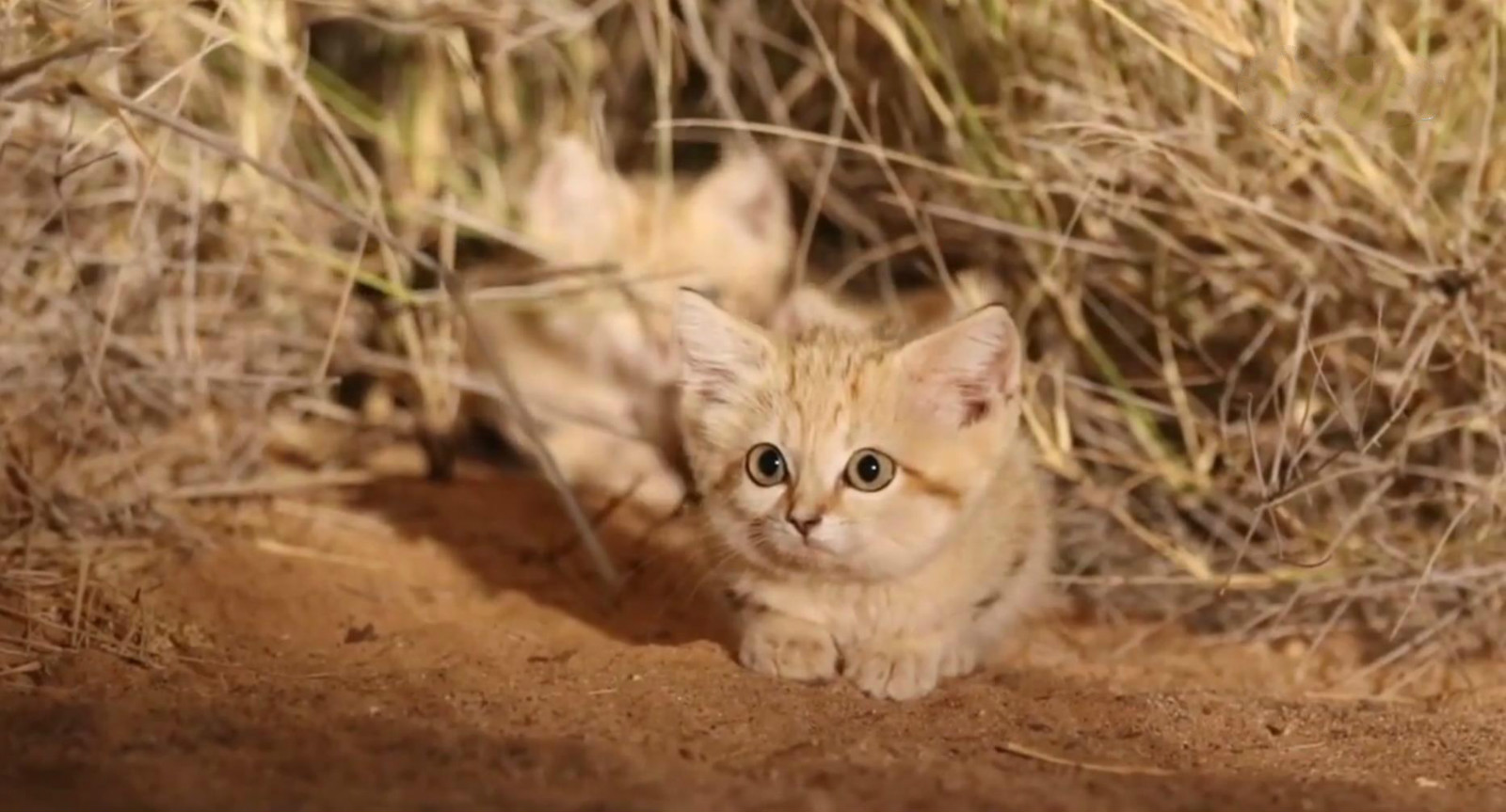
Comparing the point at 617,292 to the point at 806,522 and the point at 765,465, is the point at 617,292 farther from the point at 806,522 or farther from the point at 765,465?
the point at 806,522

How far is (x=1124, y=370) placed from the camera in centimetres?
272

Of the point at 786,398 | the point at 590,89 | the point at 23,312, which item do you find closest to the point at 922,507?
the point at 786,398

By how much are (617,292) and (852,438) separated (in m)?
1.15

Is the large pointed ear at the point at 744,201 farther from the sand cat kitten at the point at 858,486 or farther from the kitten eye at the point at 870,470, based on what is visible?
the kitten eye at the point at 870,470

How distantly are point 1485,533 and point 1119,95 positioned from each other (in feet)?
2.69

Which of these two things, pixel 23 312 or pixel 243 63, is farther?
pixel 243 63

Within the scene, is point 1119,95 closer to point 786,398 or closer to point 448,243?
point 786,398

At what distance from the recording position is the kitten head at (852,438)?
6.48ft

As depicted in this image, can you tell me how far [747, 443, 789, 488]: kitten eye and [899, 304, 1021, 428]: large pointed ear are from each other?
194 millimetres

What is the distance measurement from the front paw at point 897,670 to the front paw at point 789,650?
0.04 meters

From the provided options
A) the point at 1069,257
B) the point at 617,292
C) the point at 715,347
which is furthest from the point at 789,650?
the point at 617,292

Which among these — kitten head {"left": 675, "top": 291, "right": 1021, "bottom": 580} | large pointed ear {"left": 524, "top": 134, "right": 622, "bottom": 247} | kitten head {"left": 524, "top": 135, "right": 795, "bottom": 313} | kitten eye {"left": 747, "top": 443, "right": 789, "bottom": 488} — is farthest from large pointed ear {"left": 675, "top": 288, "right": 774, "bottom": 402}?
large pointed ear {"left": 524, "top": 134, "right": 622, "bottom": 247}

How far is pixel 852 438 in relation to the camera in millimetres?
2002

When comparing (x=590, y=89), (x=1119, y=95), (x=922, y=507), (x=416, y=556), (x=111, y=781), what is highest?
(x=1119, y=95)
